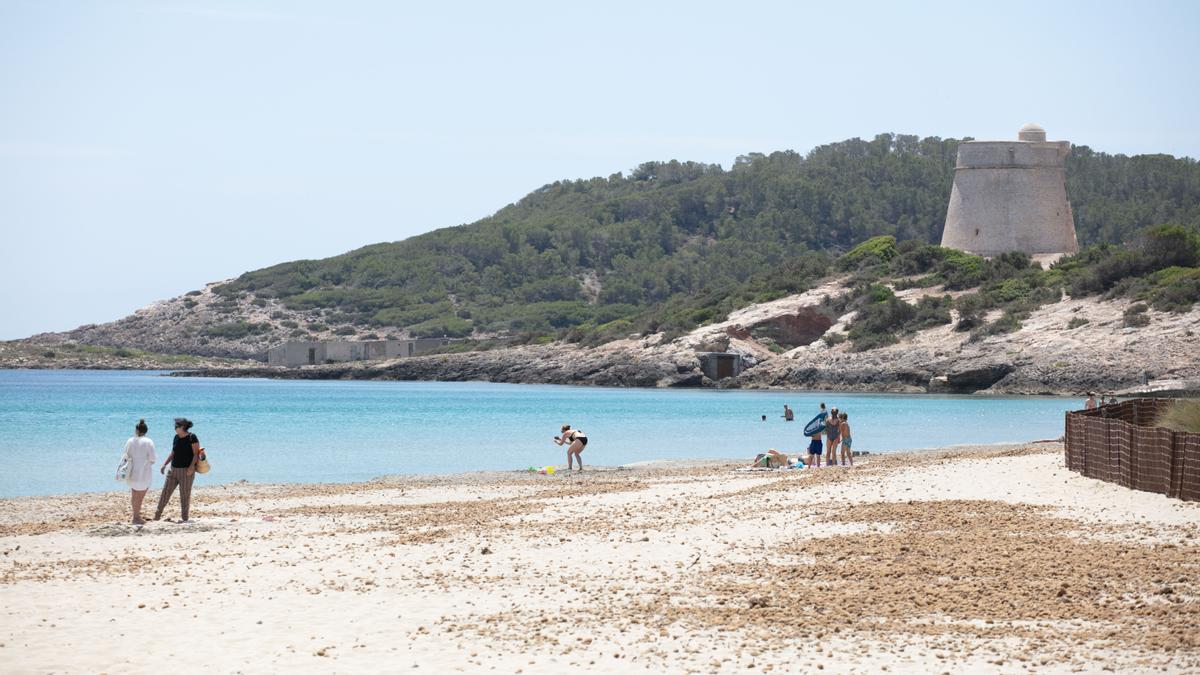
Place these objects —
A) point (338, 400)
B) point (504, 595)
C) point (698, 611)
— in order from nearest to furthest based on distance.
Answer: point (698, 611) → point (504, 595) → point (338, 400)

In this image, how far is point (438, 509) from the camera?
1684 centimetres

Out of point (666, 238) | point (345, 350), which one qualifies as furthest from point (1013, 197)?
point (666, 238)

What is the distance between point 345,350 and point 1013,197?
180 ft

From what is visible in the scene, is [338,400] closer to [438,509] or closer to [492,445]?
[492,445]

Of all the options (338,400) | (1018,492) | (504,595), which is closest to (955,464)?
(1018,492)

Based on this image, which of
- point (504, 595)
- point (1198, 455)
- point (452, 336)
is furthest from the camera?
point (452, 336)

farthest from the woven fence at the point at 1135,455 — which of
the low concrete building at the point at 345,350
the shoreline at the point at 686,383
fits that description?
the low concrete building at the point at 345,350

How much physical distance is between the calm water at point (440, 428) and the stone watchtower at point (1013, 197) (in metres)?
18.0

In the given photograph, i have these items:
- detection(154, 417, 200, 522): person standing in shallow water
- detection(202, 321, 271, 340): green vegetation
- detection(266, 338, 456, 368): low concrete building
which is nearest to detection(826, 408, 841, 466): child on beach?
detection(154, 417, 200, 522): person standing in shallow water

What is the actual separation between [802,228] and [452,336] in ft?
105

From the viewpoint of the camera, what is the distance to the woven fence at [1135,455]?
14.0 metres

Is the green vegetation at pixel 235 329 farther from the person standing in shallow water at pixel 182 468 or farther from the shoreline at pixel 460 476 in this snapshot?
the person standing in shallow water at pixel 182 468

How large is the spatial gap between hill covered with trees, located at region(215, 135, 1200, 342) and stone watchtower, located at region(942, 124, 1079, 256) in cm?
2911

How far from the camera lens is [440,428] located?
1665 inches
